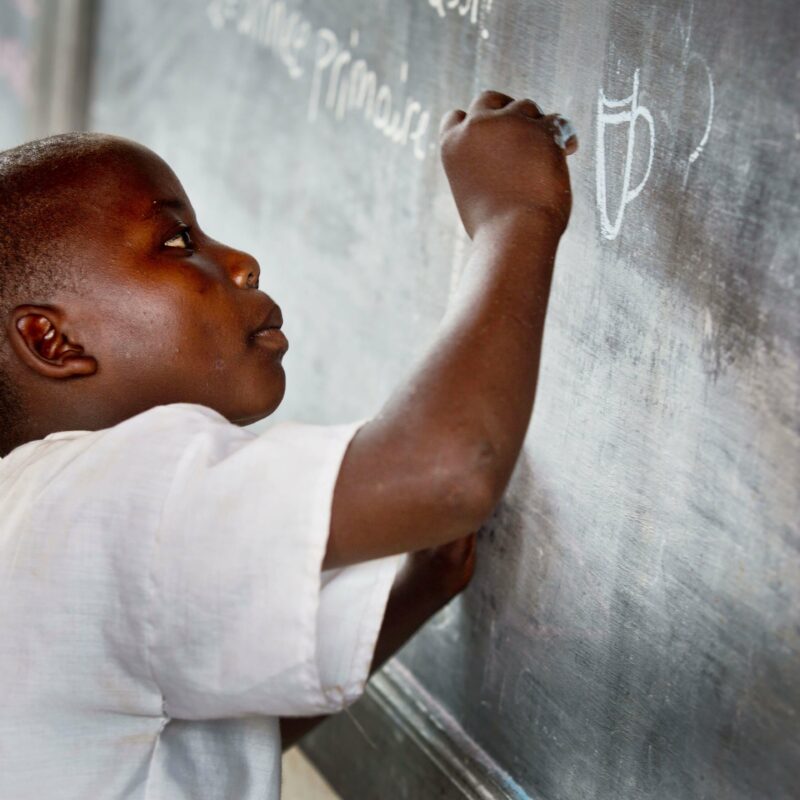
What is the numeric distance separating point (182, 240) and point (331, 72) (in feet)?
1.81

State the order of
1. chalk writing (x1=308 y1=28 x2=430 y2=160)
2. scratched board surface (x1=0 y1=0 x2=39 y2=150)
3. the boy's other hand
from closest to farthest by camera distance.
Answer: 1. the boy's other hand
2. chalk writing (x1=308 y1=28 x2=430 y2=160)
3. scratched board surface (x1=0 y1=0 x2=39 y2=150)

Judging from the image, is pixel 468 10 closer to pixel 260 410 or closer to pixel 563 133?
pixel 563 133

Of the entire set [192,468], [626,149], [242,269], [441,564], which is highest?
[626,149]

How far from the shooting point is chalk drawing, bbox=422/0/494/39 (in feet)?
3.70

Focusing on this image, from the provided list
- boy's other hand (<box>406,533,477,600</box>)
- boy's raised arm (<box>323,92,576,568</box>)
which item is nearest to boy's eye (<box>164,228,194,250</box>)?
boy's raised arm (<box>323,92,576,568</box>)

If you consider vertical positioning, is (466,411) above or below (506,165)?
below

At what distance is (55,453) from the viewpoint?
A: 2.81 ft

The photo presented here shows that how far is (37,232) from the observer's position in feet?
2.94

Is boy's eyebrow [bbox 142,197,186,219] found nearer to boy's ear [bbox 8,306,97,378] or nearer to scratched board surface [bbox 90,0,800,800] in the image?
boy's ear [bbox 8,306,97,378]

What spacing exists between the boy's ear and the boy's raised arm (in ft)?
0.81

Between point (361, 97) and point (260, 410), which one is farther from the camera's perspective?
point (361, 97)

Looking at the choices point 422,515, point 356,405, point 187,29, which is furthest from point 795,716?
point 187,29

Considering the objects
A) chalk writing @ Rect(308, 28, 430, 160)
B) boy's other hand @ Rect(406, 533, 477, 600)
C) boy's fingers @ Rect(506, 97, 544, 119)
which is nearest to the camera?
boy's fingers @ Rect(506, 97, 544, 119)

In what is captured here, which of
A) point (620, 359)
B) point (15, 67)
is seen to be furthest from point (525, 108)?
point (15, 67)
